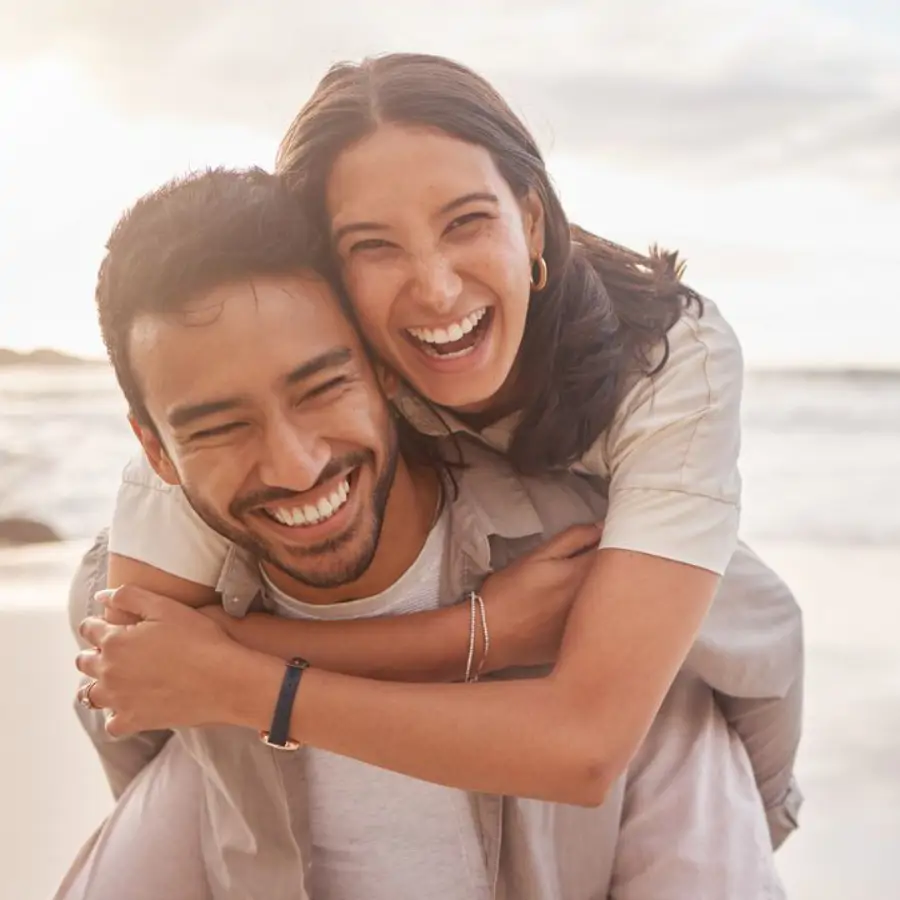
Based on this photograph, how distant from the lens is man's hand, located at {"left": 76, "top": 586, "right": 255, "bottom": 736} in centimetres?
124

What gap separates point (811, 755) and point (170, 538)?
1644 millimetres

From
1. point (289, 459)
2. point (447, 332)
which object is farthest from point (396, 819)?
point (447, 332)

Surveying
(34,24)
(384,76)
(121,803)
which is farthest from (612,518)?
(34,24)

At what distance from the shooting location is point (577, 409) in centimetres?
135

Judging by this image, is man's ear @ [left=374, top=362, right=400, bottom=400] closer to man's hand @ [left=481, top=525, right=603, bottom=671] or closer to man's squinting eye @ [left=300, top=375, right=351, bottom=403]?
man's squinting eye @ [left=300, top=375, right=351, bottom=403]

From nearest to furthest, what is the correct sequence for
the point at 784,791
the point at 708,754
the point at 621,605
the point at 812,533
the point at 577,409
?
1. the point at 621,605
2. the point at 577,409
3. the point at 708,754
4. the point at 784,791
5. the point at 812,533

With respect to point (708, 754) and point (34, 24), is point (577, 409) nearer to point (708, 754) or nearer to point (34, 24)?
point (708, 754)

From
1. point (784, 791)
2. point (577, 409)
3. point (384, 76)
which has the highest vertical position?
point (384, 76)

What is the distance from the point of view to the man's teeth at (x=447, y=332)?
1293mm

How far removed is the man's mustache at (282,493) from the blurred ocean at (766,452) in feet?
9.86

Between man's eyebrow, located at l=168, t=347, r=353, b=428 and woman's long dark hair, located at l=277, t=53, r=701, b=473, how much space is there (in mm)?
188

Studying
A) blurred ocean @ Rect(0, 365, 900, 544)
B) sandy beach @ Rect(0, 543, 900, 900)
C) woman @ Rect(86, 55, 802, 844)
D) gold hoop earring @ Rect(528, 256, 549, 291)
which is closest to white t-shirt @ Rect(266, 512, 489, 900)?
woman @ Rect(86, 55, 802, 844)

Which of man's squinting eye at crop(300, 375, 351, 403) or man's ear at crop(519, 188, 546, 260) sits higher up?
man's ear at crop(519, 188, 546, 260)

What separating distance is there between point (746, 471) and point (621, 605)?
156 inches
